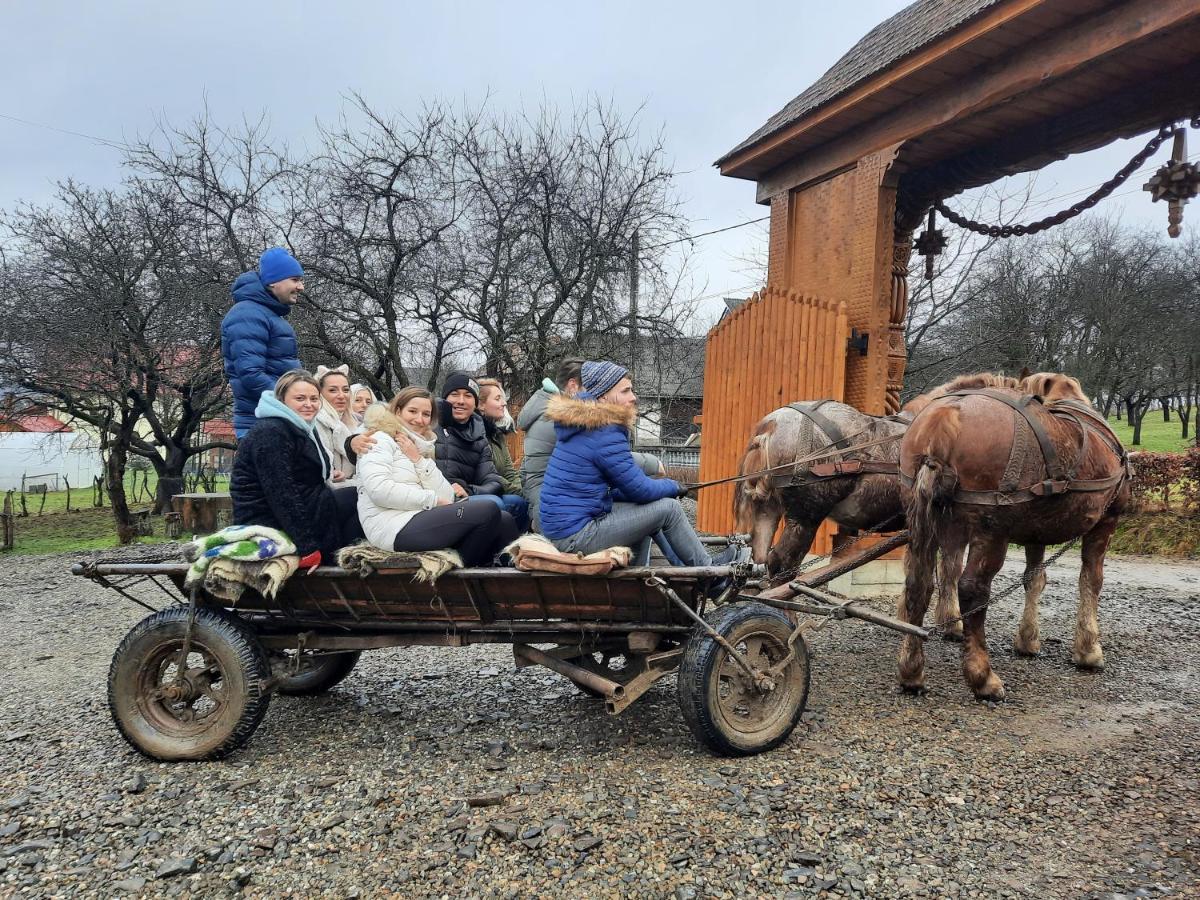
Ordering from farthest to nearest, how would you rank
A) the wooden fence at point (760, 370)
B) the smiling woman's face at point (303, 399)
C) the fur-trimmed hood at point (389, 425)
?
1. the wooden fence at point (760, 370)
2. the fur-trimmed hood at point (389, 425)
3. the smiling woman's face at point (303, 399)

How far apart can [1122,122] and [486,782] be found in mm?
6417

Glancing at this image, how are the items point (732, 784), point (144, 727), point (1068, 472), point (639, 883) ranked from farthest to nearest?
point (1068, 472)
point (144, 727)
point (732, 784)
point (639, 883)

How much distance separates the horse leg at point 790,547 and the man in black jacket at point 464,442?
85.7 inches

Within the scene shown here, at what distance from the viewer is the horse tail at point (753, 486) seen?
551 centimetres

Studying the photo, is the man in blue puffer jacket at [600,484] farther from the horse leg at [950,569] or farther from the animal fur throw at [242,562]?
the horse leg at [950,569]

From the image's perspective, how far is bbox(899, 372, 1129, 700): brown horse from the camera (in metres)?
4.11

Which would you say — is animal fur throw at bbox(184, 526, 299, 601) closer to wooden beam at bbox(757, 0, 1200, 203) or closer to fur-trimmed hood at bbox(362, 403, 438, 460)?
fur-trimmed hood at bbox(362, 403, 438, 460)

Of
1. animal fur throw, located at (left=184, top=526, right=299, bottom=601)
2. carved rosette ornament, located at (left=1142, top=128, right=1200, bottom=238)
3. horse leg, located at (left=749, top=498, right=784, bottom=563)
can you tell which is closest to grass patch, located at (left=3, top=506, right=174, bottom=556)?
animal fur throw, located at (left=184, top=526, right=299, bottom=601)

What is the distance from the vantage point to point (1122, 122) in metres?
5.67

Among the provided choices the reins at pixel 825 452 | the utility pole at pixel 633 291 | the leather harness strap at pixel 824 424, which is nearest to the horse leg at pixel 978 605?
A: the reins at pixel 825 452

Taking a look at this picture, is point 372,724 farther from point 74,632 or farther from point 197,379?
point 197,379

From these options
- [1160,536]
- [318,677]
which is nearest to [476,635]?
[318,677]

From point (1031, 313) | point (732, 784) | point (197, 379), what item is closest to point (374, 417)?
point (732, 784)

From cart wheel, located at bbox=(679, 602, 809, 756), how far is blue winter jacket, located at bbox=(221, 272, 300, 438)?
2757 millimetres
